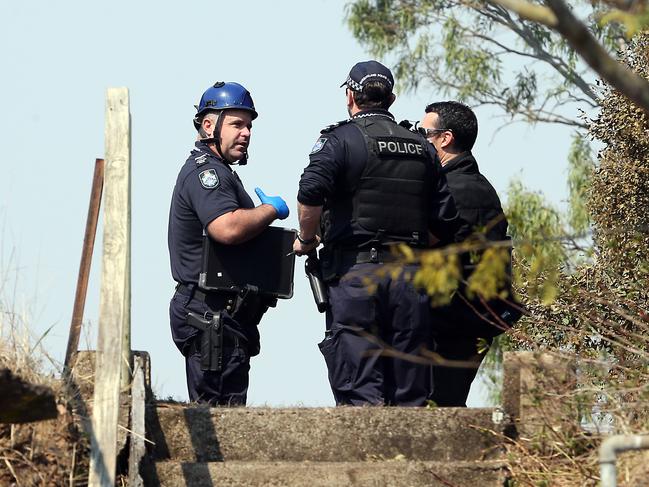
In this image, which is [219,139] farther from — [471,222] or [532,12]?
[532,12]

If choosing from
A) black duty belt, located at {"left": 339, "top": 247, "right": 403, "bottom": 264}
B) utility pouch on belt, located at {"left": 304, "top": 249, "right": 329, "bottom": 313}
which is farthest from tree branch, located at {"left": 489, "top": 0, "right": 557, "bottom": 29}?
utility pouch on belt, located at {"left": 304, "top": 249, "right": 329, "bottom": 313}

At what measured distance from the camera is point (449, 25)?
22.2 m

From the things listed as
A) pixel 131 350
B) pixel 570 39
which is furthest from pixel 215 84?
pixel 570 39

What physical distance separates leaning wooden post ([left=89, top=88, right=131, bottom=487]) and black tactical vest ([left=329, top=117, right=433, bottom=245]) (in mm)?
1661

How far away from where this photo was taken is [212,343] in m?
8.18

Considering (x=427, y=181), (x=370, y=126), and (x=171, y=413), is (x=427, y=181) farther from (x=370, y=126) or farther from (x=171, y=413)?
(x=171, y=413)

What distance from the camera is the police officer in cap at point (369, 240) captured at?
7871mm

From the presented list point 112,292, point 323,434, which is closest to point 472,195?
point 323,434

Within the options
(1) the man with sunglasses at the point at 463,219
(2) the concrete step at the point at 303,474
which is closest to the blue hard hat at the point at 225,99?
(1) the man with sunglasses at the point at 463,219

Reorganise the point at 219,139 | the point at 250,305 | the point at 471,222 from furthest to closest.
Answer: the point at 219,139 < the point at 471,222 < the point at 250,305

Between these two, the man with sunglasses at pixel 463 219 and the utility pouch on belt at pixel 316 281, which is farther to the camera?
the man with sunglasses at pixel 463 219

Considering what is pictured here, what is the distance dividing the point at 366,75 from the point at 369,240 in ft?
2.99

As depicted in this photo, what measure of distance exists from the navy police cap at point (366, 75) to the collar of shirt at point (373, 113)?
13 centimetres

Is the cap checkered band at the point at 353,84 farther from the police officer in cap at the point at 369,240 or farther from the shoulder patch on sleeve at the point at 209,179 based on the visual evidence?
the shoulder patch on sleeve at the point at 209,179
